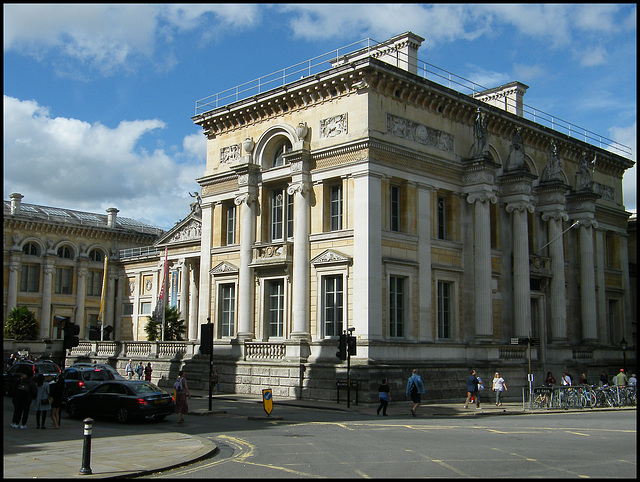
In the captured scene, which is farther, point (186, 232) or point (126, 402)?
point (186, 232)

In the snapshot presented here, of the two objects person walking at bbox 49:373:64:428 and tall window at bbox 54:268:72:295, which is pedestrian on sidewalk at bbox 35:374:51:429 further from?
tall window at bbox 54:268:72:295

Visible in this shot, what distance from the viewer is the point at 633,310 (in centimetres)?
4859

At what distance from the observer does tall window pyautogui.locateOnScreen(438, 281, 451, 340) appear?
1333 inches

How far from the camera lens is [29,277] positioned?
6812 cm

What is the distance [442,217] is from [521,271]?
5.10 m

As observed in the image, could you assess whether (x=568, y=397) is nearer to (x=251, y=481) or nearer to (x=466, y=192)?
(x=466, y=192)

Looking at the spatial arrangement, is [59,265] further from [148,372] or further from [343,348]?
[343,348]

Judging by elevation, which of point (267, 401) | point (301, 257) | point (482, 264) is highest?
point (301, 257)

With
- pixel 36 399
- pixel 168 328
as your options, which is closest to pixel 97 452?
pixel 36 399


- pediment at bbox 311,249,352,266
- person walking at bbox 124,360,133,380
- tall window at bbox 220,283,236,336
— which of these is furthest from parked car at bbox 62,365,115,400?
pediment at bbox 311,249,352,266

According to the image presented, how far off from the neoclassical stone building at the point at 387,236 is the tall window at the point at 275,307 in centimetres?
8

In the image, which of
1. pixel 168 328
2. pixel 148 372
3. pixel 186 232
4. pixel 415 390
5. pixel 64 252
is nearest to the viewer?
pixel 415 390

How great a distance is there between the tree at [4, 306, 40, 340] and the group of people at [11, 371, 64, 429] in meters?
38.8

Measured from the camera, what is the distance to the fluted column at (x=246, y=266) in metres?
35.2
